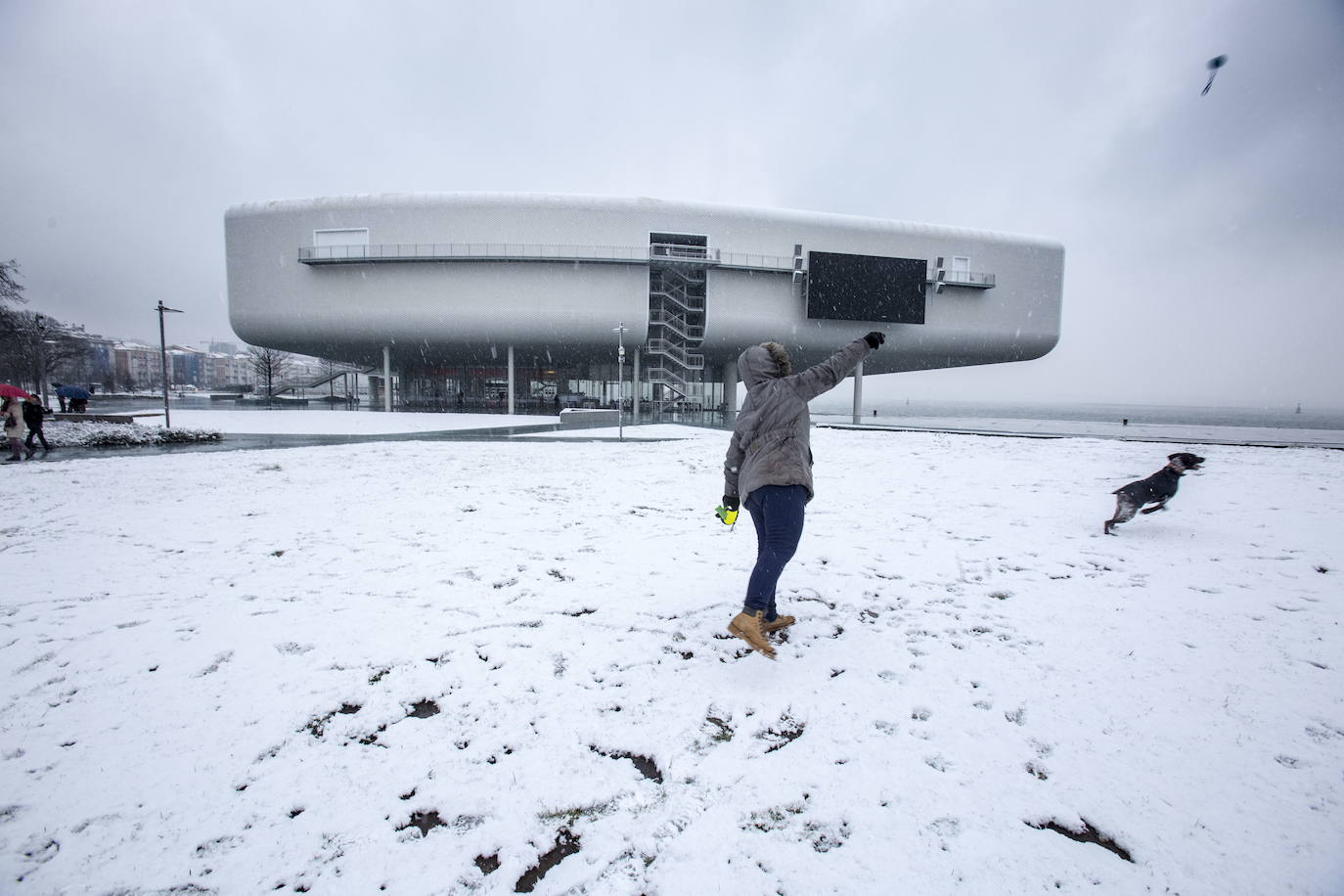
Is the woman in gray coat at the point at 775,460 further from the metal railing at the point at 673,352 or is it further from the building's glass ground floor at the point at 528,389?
the building's glass ground floor at the point at 528,389

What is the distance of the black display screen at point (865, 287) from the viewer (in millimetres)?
29797

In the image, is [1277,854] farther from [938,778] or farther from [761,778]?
[761,778]

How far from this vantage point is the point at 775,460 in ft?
10.8

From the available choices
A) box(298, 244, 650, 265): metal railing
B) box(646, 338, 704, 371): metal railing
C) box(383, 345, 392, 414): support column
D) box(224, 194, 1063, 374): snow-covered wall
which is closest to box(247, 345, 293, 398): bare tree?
box(224, 194, 1063, 374): snow-covered wall

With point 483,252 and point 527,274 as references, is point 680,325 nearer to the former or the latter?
point 527,274

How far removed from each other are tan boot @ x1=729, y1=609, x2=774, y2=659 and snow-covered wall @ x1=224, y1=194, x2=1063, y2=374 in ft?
90.1

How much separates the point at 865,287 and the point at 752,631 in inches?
1206

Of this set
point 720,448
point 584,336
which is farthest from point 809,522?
point 584,336

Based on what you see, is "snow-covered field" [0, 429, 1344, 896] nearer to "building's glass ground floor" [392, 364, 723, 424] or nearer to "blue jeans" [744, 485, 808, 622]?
"blue jeans" [744, 485, 808, 622]

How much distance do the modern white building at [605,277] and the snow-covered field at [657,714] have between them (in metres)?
24.6

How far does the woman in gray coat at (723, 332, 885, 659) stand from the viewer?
10.8ft

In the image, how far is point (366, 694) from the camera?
293cm

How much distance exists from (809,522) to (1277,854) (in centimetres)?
478

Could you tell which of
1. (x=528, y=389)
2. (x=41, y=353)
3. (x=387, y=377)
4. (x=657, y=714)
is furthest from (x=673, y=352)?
(x=41, y=353)
